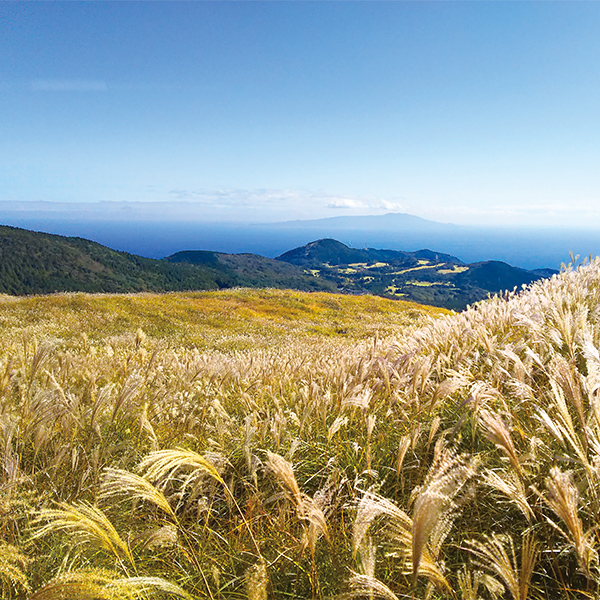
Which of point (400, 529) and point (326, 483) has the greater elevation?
point (400, 529)

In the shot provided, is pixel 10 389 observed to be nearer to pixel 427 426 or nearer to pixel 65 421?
pixel 65 421

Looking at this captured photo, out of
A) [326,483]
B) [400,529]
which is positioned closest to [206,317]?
[326,483]

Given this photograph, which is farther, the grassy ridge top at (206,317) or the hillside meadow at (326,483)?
the grassy ridge top at (206,317)

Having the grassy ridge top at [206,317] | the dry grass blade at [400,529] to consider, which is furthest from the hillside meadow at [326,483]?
the grassy ridge top at [206,317]

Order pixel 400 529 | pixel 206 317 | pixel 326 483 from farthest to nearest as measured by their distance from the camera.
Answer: pixel 206 317 < pixel 326 483 < pixel 400 529

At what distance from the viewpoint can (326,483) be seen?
7.00ft

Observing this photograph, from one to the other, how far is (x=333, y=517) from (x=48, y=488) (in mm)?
1927

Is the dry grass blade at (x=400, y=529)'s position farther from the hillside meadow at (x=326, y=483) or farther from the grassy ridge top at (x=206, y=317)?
the grassy ridge top at (x=206, y=317)

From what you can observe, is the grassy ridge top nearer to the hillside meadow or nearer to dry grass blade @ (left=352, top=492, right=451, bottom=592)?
the hillside meadow

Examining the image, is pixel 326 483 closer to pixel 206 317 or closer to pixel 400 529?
pixel 400 529

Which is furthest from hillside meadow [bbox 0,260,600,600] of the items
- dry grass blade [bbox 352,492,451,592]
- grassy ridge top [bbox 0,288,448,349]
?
grassy ridge top [bbox 0,288,448,349]

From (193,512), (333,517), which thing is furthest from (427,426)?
(193,512)

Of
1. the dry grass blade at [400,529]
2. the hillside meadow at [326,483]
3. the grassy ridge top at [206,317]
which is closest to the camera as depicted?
the dry grass blade at [400,529]

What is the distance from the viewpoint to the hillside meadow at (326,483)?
1418 millimetres
